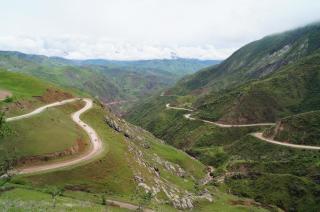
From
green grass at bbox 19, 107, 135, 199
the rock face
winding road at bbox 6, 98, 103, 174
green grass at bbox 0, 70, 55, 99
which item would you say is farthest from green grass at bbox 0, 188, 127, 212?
green grass at bbox 0, 70, 55, 99

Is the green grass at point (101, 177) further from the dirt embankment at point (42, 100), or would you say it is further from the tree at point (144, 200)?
the dirt embankment at point (42, 100)

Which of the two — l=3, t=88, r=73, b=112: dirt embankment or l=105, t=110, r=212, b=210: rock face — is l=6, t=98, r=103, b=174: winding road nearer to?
l=3, t=88, r=73, b=112: dirt embankment

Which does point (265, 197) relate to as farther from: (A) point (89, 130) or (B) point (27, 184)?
(B) point (27, 184)

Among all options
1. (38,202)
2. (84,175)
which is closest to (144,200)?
(84,175)

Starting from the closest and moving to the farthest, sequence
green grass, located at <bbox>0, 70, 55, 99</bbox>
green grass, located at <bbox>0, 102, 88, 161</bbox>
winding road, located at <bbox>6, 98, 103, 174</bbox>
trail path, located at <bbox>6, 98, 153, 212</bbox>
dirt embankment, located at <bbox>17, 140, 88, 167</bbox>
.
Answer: trail path, located at <bbox>6, 98, 153, 212</bbox>, winding road, located at <bbox>6, 98, 103, 174</bbox>, dirt embankment, located at <bbox>17, 140, 88, 167</bbox>, green grass, located at <bbox>0, 102, 88, 161</bbox>, green grass, located at <bbox>0, 70, 55, 99</bbox>

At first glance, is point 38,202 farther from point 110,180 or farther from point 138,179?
point 138,179

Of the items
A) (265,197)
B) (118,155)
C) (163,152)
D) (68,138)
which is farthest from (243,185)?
(68,138)
